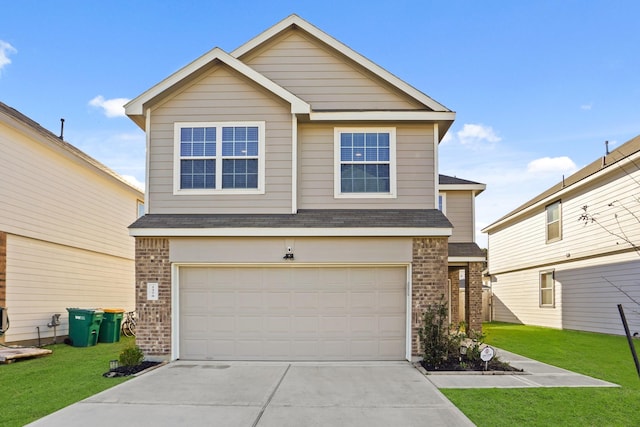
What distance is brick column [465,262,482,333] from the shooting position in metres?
14.5

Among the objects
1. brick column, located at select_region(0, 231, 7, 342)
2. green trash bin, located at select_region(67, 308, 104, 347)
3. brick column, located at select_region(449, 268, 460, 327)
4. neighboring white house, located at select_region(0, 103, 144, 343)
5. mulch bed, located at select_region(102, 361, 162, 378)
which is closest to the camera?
mulch bed, located at select_region(102, 361, 162, 378)

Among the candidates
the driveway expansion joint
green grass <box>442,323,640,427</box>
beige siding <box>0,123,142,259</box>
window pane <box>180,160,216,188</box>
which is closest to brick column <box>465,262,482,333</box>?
green grass <box>442,323,640,427</box>

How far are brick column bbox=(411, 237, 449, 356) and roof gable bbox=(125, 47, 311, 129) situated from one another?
398 cm

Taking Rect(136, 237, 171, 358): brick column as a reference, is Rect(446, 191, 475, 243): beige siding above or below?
above

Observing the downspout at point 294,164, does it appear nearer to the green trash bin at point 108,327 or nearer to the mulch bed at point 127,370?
the mulch bed at point 127,370

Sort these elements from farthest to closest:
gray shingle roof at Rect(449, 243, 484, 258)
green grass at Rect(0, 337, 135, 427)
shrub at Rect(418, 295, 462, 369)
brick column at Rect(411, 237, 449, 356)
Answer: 1. gray shingle roof at Rect(449, 243, 484, 258)
2. brick column at Rect(411, 237, 449, 356)
3. shrub at Rect(418, 295, 462, 369)
4. green grass at Rect(0, 337, 135, 427)

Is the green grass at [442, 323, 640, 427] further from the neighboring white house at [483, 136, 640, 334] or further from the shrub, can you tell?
the neighboring white house at [483, 136, 640, 334]

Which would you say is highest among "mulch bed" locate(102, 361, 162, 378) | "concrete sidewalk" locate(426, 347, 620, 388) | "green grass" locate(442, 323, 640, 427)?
"green grass" locate(442, 323, 640, 427)

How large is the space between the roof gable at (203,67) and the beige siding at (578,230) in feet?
24.4

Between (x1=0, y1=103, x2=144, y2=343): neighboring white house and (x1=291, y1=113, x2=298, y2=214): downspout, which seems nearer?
(x1=291, y1=113, x2=298, y2=214): downspout

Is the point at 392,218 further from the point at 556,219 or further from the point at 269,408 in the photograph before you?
the point at 556,219

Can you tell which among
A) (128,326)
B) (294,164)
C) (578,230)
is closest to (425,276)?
(294,164)

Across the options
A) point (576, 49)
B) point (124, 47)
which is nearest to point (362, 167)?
point (576, 49)

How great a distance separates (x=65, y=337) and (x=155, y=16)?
418 inches
